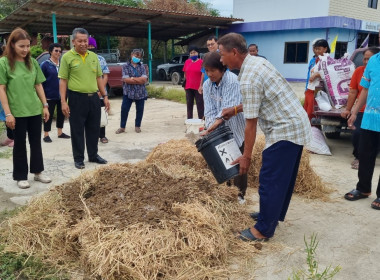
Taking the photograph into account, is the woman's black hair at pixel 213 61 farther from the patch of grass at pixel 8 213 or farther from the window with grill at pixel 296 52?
the window with grill at pixel 296 52

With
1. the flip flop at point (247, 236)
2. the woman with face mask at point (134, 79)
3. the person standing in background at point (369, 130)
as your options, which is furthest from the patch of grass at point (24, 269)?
the woman with face mask at point (134, 79)

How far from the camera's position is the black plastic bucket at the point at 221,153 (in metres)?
3.14

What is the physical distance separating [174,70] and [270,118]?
18.1 metres

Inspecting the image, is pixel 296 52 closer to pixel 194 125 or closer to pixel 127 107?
pixel 127 107

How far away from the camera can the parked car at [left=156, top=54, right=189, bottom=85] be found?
1950 centimetres

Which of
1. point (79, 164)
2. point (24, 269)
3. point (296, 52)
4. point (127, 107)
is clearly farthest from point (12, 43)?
point (296, 52)

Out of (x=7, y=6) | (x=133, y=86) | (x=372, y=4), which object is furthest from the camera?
(x=7, y=6)

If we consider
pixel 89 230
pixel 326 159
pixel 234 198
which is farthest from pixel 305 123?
pixel 326 159

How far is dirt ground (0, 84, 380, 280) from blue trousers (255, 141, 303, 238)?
0.29 m

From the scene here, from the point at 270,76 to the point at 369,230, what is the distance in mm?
1918

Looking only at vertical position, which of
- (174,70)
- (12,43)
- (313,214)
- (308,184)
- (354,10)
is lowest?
(313,214)

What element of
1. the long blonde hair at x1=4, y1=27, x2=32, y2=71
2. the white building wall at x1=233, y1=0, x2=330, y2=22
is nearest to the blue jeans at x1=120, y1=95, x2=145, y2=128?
the long blonde hair at x1=4, y1=27, x2=32, y2=71

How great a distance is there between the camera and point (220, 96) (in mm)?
3633

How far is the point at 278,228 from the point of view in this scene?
137 inches
